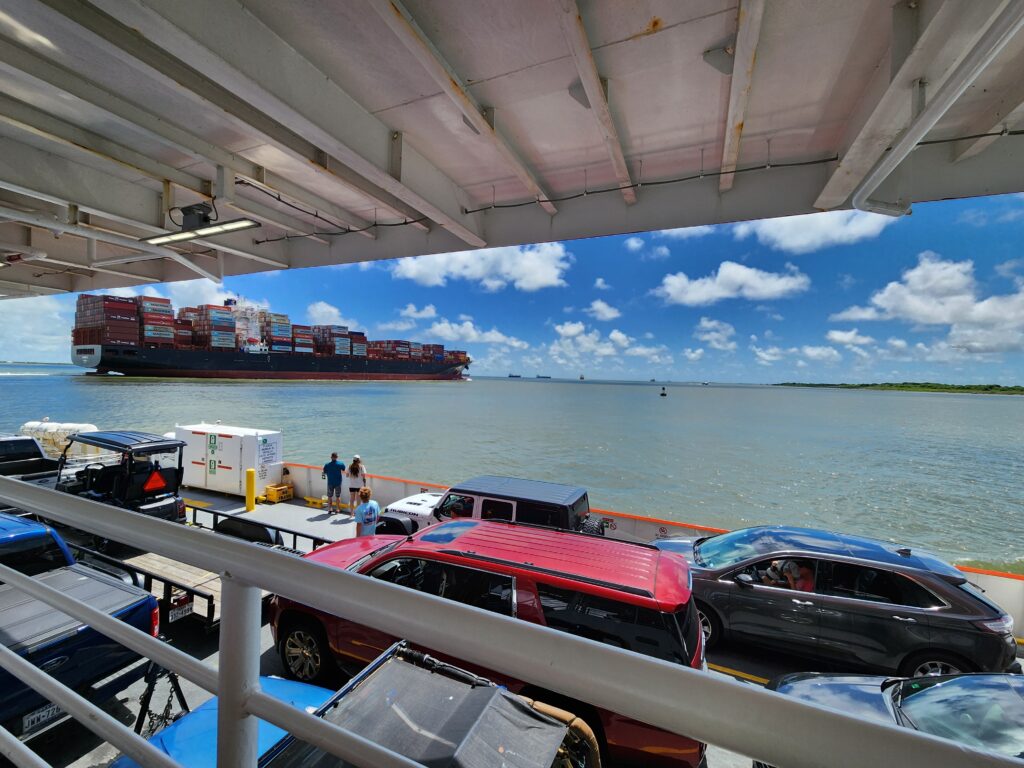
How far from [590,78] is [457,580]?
369 cm

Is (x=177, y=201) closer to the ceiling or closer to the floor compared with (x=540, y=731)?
closer to the ceiling

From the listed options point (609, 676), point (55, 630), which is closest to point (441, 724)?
point (609, 676)

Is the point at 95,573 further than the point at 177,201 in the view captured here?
No

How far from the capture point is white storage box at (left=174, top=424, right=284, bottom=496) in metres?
10.3

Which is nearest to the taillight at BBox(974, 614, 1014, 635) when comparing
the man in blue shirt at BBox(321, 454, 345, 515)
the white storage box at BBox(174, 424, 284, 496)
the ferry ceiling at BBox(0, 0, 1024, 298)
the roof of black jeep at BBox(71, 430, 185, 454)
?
the ferry ceiling at BBox(0, 0, 1024, 298)

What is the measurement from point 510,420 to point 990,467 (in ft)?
106

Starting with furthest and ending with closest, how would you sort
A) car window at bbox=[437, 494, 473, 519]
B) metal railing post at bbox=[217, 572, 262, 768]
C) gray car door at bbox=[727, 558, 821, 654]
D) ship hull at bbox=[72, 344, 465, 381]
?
ship hull at bbox=[72, 344, 465, 381] → car window at bbox=[437, 494, 473, 519] → gray car door at bbox=[727, 558, 821, 654] → metal railing post at bbox=[217, 572, 262, 768]

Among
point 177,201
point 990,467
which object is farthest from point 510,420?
point 177,201

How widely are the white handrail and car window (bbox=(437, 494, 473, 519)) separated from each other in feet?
19.8

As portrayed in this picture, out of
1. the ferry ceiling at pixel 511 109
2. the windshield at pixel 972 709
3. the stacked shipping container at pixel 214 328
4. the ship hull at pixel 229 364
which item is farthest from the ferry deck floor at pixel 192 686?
the stacked shipping container at pixel 214 328

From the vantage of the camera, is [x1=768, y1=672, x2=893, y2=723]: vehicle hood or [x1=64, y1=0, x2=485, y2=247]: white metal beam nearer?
[x1=64, y1=0, x2=485, y2=247]: white metal beam

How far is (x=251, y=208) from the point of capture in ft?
15.2

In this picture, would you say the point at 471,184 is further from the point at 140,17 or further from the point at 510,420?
the point at 510,420

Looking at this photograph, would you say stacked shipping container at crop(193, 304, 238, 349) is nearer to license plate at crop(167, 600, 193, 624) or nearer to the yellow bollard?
the yellow bollard
